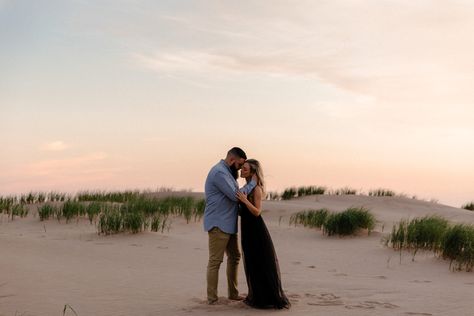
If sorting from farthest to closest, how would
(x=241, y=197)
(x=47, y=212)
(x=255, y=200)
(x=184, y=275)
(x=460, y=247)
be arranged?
1. (x=47, y=212)
2. (x=460, y=247)
3. (x=184, y=275)
4. (x=255, y=200)
5. (x=241, y=197)

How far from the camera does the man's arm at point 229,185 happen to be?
715 centimetres

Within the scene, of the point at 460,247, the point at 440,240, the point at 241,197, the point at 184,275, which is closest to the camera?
the point at 241,197

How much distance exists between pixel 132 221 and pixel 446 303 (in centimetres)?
732

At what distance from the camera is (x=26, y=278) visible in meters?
9.22

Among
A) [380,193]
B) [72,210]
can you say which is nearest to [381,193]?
[380,193]

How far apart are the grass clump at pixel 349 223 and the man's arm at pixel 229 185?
7.54 meters

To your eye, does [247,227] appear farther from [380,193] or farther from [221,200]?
[380,193]

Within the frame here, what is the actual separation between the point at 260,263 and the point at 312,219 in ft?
29.2

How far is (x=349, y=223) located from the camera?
14.4 metres

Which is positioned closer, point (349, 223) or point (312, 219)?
point (349, 223)

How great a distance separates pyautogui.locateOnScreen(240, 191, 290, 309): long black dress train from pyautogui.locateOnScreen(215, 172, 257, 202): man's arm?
0.74ft

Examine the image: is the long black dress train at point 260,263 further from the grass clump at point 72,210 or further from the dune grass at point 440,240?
the grass clump at point 72,210

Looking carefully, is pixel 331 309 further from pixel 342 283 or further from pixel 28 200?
pixel 28 200

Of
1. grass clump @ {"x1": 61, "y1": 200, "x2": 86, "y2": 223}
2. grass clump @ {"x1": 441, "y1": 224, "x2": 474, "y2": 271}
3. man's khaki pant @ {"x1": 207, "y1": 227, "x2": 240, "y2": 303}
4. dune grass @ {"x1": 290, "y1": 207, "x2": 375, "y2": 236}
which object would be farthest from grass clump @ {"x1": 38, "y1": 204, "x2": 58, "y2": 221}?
grass clump @ {"x1": 441, "y1": 224, "x2": 474, "y2": 271}
